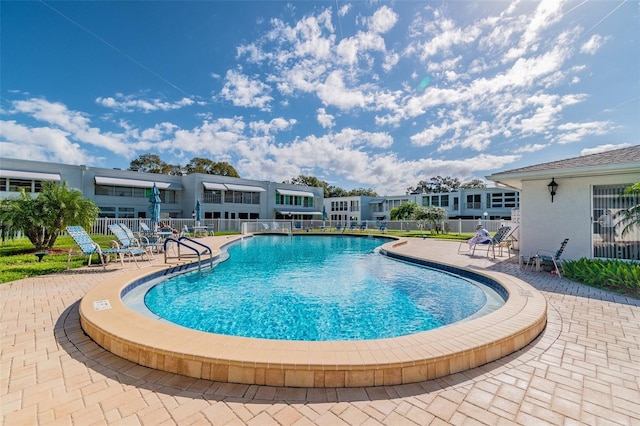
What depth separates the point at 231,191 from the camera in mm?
32562

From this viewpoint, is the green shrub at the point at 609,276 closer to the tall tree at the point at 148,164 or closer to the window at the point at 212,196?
the window at the point at 212,196

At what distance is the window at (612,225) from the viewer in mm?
8133

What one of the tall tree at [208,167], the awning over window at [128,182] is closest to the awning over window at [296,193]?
the awning over window at [128,182]

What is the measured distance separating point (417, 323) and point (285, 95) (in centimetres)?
1745

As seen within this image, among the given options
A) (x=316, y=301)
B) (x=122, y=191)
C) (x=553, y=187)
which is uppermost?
(x=122, y=191)

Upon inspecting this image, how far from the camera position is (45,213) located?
407 inches

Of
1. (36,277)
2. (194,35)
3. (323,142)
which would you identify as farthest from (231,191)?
(36,277)

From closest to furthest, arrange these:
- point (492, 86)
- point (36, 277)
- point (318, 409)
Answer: point (318, 409)
point (36, 277)
point (492, 86)

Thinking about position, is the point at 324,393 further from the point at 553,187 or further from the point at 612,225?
the point at 612,225

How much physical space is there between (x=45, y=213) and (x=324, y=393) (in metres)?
12.8

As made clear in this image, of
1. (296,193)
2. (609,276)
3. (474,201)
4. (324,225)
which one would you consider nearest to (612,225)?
(609,276)

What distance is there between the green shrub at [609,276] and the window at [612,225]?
172 cm

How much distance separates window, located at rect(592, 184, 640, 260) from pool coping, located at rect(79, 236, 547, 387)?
7277 millimetres

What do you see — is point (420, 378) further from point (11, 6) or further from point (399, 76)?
point (399, 76)
